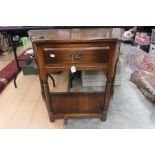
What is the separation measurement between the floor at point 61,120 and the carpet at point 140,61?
1.20ft

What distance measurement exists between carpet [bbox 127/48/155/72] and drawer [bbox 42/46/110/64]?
1201mm

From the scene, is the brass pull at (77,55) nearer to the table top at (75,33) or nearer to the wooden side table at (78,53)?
the wooden side table at (78,53)

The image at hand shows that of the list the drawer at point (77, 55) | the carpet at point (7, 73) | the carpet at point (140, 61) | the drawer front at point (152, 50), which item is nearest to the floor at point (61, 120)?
the carpet at point (7, 73)

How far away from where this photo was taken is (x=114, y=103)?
5.21 ft

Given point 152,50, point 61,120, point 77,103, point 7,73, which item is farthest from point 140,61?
point 7,73

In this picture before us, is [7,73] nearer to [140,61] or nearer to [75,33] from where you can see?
[75,33]

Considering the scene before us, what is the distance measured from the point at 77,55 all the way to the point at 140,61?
4.78 ft

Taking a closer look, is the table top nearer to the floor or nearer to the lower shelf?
the lower shelf

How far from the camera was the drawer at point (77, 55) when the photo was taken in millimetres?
1051

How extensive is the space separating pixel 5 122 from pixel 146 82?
1267 millimetres

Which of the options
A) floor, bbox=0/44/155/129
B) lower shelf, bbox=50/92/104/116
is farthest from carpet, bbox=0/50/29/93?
lower shelf, bbox=50/92/104/116

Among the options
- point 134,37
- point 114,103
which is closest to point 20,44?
point 134,37

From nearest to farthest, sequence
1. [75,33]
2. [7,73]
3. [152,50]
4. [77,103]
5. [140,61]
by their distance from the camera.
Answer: [75,33], [77,103], [7,73], [140,61], [152,50]

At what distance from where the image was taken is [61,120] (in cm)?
142
